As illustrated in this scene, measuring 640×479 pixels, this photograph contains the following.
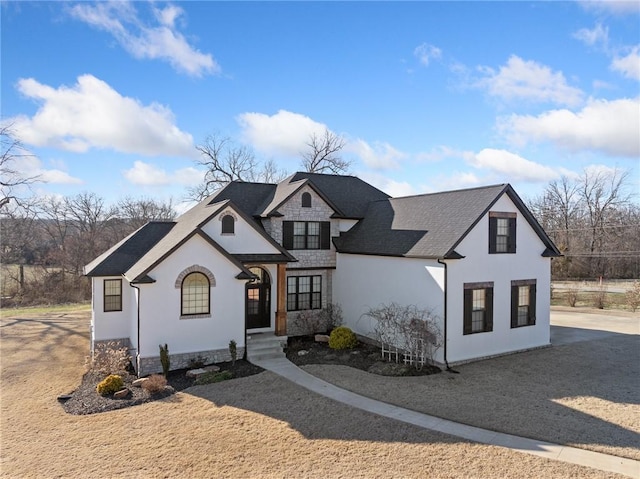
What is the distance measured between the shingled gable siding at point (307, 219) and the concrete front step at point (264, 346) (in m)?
3.90

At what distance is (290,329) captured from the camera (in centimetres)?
2081

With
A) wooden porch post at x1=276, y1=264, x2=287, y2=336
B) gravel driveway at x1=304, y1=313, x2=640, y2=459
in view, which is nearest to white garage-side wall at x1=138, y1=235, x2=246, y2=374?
wooden porch post at x1=276, y1=264, x2=287, y2=336

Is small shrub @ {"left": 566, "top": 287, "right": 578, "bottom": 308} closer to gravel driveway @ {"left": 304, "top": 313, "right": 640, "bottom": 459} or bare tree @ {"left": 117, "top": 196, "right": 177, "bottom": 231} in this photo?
gravel driveway @ {"left": 304, "top": 313, "right": 640, "bottom": 459}

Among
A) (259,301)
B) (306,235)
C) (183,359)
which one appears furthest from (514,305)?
(183,359)

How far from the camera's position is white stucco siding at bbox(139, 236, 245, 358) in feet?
50.4

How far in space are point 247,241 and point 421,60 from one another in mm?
10296

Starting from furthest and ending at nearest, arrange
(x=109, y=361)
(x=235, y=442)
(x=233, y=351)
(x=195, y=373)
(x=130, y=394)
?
(x=233, y=351) → (x=109, y=361) → (x=195, y=373) → (x=130, y=394) → (x=235, y=442)

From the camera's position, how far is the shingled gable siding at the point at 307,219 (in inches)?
820

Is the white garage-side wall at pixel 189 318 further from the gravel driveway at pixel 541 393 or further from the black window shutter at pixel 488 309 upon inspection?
the black window shutter at pixel 488 309

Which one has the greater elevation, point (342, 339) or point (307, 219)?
point (307, 219)

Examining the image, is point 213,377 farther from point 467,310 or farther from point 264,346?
point 467,310

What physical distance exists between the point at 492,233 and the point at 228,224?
11271mm

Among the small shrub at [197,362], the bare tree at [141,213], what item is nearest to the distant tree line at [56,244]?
the bare tree at [141,213]

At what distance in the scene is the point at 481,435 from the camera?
10312mm
